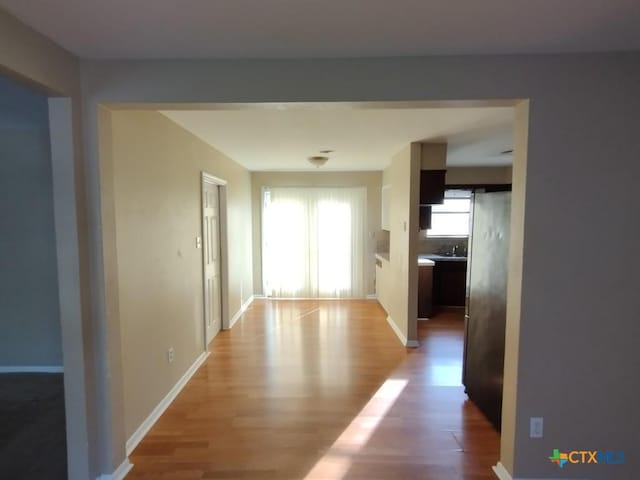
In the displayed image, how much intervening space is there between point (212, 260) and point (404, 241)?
8.07 feet

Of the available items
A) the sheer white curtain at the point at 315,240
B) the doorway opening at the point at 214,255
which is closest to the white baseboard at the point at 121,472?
the doorway opening at the point at 214,255

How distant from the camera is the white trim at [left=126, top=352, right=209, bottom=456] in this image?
→ 7.35 ft

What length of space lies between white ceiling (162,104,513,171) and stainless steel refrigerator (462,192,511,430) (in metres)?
0.80

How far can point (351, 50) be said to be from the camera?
169cm

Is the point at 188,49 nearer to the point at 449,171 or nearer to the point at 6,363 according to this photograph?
the point at 6,363

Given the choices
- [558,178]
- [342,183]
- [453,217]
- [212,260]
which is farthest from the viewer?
[342,183]

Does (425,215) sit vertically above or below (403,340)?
above

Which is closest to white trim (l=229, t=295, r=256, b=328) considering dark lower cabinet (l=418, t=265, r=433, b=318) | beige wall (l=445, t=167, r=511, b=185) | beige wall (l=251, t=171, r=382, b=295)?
beige wall (l=251, t=171, r=382, b=295)

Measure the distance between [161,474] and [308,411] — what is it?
A: 1.10 m

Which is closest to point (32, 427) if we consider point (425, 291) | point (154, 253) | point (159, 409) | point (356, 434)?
point (159, 409)

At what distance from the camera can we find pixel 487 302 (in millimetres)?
2576

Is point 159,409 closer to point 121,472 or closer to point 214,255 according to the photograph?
point 121,472

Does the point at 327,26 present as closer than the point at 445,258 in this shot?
Yes

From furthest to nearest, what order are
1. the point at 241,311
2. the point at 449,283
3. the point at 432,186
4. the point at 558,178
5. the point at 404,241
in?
the point at 449,283
the point at 241,311
the point at 404,241
the point at 432,186
the point at 558,178
